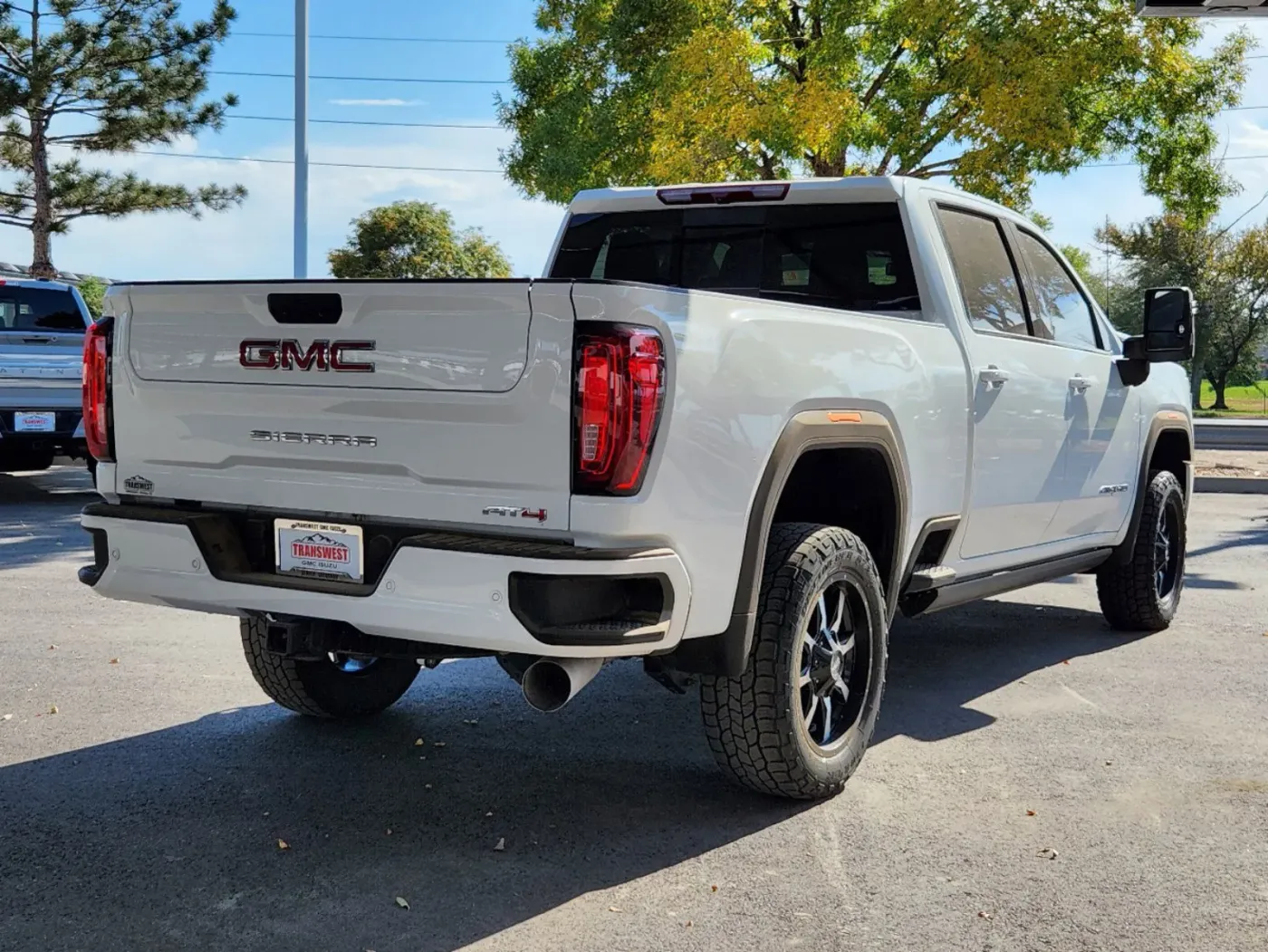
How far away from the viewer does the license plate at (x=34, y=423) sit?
1205cm

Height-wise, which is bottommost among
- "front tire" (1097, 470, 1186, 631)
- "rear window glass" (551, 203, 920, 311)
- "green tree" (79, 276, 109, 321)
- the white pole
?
"front tire" (1097, 470, 1186, 631)

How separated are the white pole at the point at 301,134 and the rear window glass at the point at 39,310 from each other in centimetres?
324

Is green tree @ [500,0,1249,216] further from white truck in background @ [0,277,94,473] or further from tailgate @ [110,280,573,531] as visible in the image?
tailgate @ [110,280,573,531]

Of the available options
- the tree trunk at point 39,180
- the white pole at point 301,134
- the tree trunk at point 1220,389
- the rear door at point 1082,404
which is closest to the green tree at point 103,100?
the tree trunk at point 39,180

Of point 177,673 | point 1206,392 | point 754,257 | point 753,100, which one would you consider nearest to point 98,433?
point 177,673

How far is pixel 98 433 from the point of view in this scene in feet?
13.9

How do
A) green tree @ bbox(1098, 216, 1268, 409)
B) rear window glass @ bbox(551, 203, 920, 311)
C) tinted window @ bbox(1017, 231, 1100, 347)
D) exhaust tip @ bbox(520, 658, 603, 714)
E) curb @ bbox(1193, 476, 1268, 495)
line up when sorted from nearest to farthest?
exhaust tip @ bbox(520, 658, 603, 714) → rear window glass @ bbox(551, 203, 920, 311) → tinted window @ bbox(1017, 231, 1100, 347) → curb @ bbox(1193, 476, 1268, 495) → green tree @ bbox(1098, 216, 1268, 409)

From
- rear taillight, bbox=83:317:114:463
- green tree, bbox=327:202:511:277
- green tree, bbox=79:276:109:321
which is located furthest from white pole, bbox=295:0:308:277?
green tree, bbox=327:202:511:277

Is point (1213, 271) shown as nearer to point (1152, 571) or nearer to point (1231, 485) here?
point (1231, 485)

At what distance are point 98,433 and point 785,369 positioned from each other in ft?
7.18

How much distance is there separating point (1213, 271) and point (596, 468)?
53995mm

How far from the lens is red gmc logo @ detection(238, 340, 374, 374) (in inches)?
144

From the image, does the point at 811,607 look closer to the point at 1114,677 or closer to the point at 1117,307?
the point at 1114,677

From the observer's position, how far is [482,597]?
134 inches
